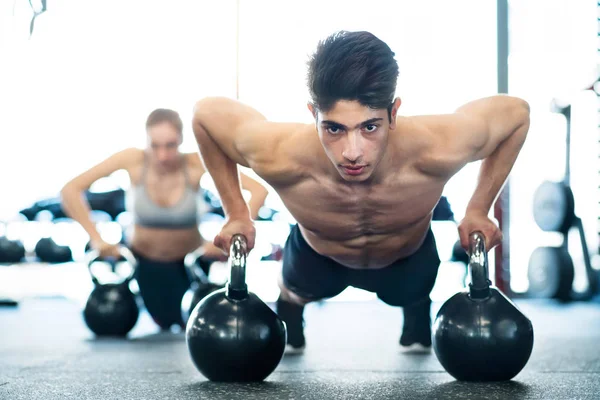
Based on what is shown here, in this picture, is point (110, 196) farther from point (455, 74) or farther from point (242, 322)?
point (242, 322)

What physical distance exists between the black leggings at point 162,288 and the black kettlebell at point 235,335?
166 cm

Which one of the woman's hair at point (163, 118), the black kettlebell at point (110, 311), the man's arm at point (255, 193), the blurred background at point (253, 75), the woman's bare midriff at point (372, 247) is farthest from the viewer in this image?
the blurred background at point (253, 75)

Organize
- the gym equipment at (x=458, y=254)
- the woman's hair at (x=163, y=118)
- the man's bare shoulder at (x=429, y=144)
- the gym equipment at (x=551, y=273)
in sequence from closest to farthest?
the man's bare shoulder at (x=429, y=144)
the woman's hair at (x=163, y=118)
the gym equipment at (x=458, y=254)
the gym equipment at (x=551, y=273)

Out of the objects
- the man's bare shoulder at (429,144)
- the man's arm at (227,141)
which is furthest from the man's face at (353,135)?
the man's arm at (227,141)

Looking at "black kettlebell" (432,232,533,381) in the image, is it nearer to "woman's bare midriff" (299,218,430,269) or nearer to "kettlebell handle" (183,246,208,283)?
"woman's bare midriff" (299,218,430,269)

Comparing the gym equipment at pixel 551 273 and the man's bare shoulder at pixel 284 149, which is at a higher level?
the man's bare shoulder at pixel 284 149

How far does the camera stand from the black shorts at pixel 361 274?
2223 millimetres

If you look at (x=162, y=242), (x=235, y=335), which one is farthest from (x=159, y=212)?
(x=235, y=335)

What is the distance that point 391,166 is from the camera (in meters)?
1.82

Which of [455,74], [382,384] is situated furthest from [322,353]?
[455,74]

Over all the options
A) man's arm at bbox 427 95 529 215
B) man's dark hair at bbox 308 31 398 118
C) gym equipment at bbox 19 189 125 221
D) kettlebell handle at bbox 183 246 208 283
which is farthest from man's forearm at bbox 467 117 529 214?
gym equipment at bbox 19 189 125 221

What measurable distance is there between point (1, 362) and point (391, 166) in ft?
4.60

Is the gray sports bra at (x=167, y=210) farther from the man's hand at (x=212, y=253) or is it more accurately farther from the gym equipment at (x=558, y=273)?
the gym equipment at (x=558, y=273)

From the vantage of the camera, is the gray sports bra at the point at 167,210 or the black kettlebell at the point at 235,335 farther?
the gray sports bra at the point at 167,210
